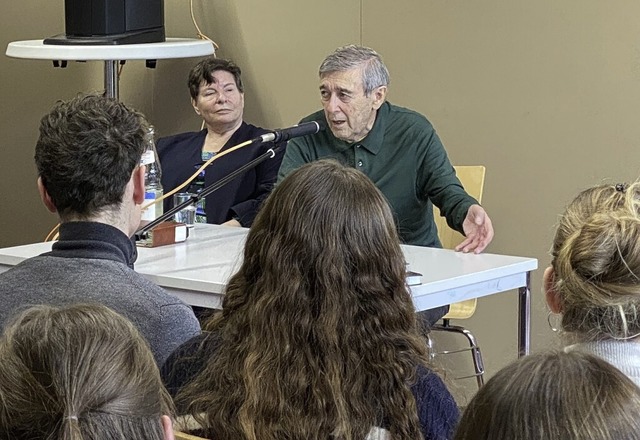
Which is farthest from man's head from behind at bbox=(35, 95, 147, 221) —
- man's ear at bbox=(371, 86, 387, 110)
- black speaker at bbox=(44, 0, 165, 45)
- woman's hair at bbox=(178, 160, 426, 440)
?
black speaker at bbox=(44, 0, 165, 45)

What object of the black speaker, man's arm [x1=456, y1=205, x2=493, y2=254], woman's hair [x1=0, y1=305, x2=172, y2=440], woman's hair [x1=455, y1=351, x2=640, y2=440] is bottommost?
man's arm [x1=456, y1=205, x2=493, y2=254]

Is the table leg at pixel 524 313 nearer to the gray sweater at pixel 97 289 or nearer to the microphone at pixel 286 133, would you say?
the microphone at pixel 286 133

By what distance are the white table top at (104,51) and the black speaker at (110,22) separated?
54 millimetres

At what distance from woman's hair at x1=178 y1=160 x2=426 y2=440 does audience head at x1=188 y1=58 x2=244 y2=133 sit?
2.40 m

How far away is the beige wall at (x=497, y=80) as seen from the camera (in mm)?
3580

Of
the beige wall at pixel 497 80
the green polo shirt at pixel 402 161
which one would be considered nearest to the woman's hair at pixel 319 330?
the green polo shirt at pixel 402 161

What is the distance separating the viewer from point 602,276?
62.9 inches

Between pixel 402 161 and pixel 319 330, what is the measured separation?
1.93 metres

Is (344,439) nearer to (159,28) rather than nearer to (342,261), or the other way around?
(342,261)

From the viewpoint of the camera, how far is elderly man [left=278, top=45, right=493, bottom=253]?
3.37 metres

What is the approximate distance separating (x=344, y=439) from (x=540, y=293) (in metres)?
2.49

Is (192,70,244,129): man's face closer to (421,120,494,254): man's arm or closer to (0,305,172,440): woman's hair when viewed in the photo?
→ (421,120,494,254): man's arm

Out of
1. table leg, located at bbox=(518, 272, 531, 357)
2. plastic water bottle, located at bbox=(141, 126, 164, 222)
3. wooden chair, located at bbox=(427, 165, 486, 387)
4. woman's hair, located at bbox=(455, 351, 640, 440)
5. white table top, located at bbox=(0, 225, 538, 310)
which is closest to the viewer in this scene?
woman's hair, located at bbox=(455, 351, 640, 440)

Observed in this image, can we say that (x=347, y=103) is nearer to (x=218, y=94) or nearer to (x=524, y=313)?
(x=218, y=94)
